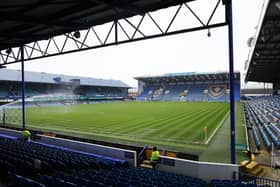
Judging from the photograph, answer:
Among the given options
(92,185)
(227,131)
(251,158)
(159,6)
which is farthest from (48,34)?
(227,131)

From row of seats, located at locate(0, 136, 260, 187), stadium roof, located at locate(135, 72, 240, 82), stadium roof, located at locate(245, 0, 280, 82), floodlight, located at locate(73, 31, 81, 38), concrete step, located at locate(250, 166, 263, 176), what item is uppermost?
stadium roof, located at locate(135, 72, 240, 82)

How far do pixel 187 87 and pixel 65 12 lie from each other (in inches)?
2716

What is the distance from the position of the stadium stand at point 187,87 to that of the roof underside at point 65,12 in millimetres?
56047

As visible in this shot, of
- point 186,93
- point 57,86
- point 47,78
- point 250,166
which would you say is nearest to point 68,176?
point 250,166

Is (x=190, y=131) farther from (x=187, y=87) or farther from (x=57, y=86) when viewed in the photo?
(x=187, y=87)

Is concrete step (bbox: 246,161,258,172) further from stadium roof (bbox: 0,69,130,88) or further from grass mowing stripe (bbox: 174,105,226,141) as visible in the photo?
stadium roof (bbox: 0,69,130,88)

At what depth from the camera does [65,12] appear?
8383mm

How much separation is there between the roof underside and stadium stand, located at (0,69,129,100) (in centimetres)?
4373

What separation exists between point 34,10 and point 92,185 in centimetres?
618

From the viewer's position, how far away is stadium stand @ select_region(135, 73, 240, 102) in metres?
65.9

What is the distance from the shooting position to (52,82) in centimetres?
5791

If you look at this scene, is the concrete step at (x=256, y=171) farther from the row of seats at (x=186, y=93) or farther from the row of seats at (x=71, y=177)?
the row of seats at (x=186, y=93)

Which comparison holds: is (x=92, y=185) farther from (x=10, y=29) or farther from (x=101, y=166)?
(x=10, y=29)

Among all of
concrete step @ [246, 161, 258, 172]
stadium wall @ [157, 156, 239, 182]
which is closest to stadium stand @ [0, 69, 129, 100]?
stadium wall @ [157, 156, 239, 182]
